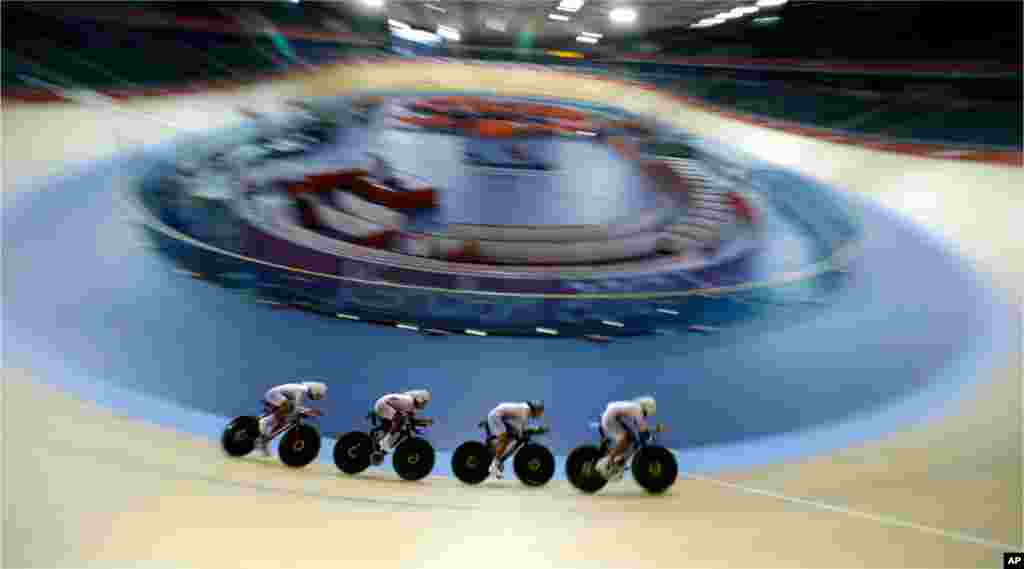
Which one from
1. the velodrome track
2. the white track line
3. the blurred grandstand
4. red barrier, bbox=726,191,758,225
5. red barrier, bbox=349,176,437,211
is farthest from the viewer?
red barrier, bbox=726,191,758,225

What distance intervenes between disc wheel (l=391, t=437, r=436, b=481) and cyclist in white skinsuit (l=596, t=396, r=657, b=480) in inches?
21.9

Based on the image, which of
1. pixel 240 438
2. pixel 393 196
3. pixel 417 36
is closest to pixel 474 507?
pixel 240 438

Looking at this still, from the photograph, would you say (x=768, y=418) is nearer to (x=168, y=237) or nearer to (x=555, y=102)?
(x=555, y=102)

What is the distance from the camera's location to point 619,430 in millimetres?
2014

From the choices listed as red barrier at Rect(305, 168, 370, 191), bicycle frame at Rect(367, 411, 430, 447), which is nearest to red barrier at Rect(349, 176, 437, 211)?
red barrier at Rect(305, 168, 370, 191)

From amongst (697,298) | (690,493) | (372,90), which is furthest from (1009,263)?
(372,90)

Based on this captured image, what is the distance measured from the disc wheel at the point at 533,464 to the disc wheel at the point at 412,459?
0.29m

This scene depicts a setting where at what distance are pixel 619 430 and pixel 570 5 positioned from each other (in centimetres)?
188

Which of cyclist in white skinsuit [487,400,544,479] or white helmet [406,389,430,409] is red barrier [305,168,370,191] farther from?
cyclist in white skinsuit [487,400,544,479]

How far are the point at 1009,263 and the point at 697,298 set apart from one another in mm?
1582

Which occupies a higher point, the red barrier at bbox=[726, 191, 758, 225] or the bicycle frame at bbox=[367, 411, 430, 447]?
the red barrier at bbox=[726, 191, 758, 225]

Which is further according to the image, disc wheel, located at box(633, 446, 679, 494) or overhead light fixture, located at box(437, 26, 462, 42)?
overhead light fixture, located at box(437, 26, 462, 42)

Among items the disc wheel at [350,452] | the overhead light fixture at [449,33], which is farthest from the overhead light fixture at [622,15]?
the disc wheel at [350,452]

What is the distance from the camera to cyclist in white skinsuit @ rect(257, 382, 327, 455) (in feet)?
6.64
